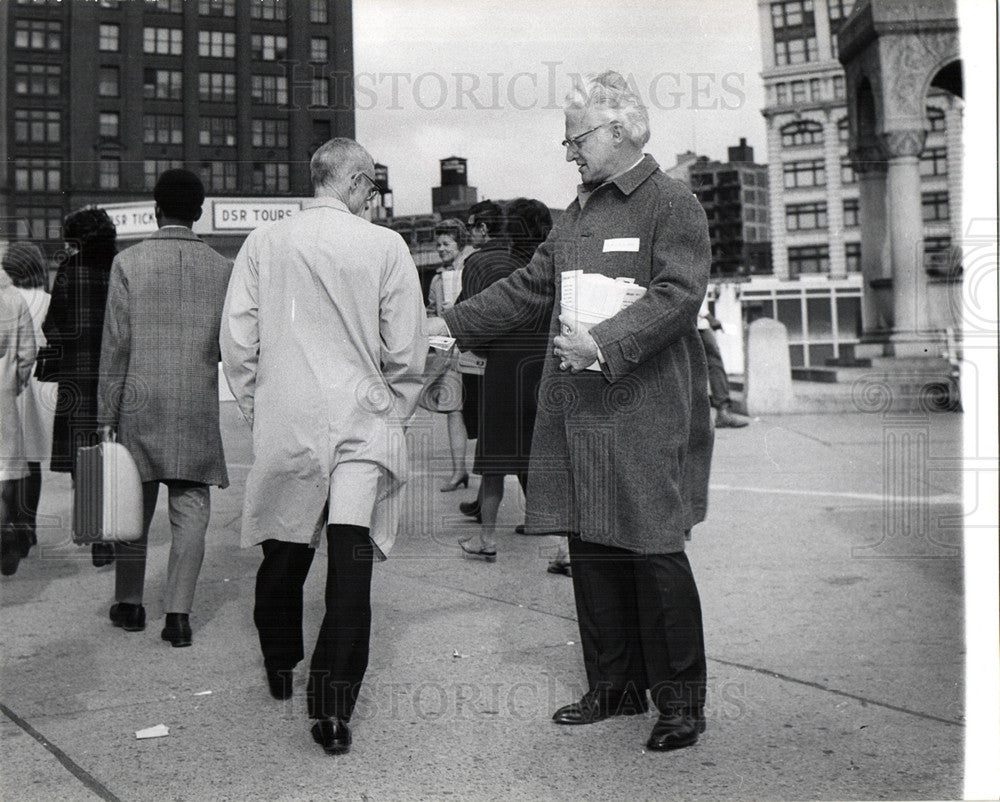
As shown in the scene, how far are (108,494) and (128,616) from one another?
808 mm

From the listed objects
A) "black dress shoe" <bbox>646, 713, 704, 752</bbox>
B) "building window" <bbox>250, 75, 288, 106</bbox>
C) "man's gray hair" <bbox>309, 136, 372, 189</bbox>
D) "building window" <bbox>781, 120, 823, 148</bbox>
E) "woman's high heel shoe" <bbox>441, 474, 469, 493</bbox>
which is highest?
"building window" <bbox>781, 120, 823, 148</bbox>

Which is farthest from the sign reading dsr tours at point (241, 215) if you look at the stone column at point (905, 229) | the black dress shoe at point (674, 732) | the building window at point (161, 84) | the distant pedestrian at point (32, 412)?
the stone column at point (905, 229)

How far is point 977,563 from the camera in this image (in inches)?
158

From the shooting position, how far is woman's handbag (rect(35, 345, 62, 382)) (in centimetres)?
623

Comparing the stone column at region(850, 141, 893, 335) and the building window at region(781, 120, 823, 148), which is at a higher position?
the building window at region(781, 120, 823, 148)

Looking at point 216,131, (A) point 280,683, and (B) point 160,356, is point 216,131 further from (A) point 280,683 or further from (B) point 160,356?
(A) point 280,683

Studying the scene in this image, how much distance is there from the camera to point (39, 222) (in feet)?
27.2

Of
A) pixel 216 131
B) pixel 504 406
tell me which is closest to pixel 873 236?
pixel 504 406

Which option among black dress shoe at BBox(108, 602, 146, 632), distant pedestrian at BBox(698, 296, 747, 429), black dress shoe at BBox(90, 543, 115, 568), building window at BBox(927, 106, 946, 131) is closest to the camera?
black dress shoe at BBox(108, 602, 146, 632)

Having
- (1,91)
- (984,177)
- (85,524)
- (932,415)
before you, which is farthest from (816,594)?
(932,415)

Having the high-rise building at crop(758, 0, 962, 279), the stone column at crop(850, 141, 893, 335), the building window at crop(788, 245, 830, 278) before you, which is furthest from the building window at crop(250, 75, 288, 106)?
the building window at crop(788, 245, 830, 278)

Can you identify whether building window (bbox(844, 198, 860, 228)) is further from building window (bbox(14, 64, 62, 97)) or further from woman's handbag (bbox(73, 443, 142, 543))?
woman's handbag (bbox(73, 443, 142, 543))

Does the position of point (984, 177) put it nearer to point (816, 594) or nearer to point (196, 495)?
point (816, 594)

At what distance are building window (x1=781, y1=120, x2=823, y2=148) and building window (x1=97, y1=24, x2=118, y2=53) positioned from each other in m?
67.0
